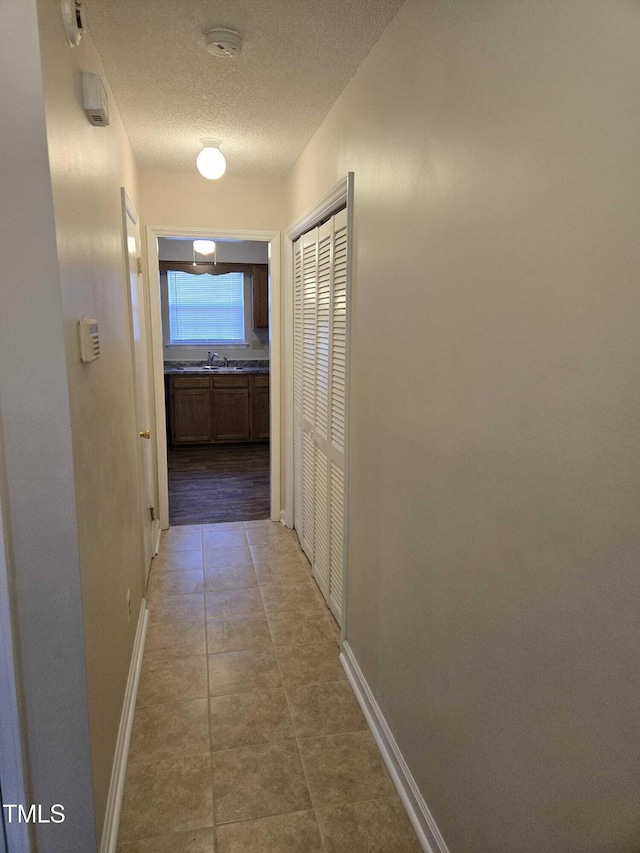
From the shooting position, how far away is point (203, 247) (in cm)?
662

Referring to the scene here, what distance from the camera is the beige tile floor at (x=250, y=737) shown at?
1754 mm

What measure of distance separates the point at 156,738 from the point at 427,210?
2089 mm

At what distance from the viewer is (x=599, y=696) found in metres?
0.95

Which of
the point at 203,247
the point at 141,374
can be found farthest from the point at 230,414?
the point at 141,374

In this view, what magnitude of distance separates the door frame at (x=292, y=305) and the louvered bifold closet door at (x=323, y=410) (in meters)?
0.14

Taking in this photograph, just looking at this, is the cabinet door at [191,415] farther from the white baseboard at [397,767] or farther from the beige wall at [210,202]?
the white baseboard at [397,767]

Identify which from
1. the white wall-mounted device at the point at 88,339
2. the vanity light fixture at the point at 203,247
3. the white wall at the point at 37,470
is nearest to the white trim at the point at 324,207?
the white wall-mounted device at the point at 88,339

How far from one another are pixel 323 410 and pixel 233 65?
1.61 metres

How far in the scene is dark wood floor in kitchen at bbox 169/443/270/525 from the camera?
4.54 metres

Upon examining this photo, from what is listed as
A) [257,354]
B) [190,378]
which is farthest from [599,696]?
[257,354]

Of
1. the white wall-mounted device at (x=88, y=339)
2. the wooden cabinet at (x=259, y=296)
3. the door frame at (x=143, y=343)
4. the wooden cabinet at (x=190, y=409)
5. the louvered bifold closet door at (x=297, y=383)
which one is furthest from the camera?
the wooden cabinet at (x=259, y=296)

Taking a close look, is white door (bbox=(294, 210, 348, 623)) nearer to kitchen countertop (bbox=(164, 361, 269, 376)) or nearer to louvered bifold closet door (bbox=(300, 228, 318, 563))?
louvered bifold closet door (bbox=(300, 228, 318, 563))

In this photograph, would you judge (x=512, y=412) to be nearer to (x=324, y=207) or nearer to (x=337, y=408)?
(x=337, y=408)

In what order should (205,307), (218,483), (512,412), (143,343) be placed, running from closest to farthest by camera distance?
(512,412)
(143,343)
(218,483)
(205,307)
